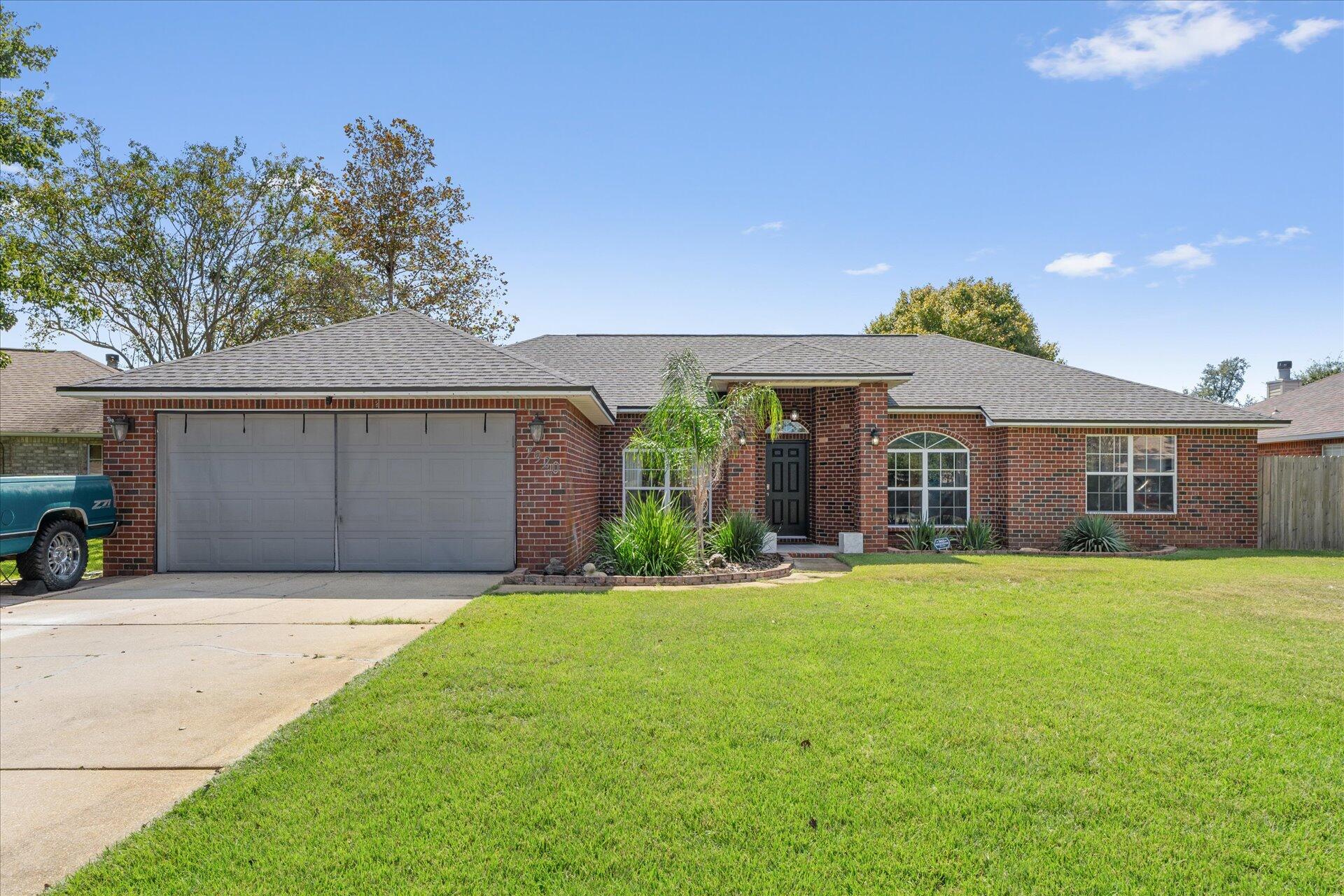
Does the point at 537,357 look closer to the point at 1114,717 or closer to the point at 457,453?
the point at 457,453

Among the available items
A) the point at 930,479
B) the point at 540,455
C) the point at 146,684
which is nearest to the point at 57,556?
the point at 146,684

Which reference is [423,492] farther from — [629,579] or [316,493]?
[629,579]

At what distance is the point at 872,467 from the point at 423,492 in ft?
27.8

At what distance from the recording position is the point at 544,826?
303cm

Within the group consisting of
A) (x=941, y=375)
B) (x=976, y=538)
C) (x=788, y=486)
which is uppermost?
(x=941, y=375)

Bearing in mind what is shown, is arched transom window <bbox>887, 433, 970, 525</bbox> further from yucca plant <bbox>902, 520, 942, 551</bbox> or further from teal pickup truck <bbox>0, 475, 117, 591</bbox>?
teal pickup truck <bbox>0, 475, 117, 591</bbox>

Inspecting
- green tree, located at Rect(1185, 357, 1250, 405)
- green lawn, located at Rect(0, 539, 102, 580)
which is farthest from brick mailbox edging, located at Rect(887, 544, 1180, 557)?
green tree, located at Rect(1185, 357, 1250, 405)

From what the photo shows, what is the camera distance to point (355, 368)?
1089cm

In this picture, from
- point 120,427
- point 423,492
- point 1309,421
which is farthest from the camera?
point 1309,421

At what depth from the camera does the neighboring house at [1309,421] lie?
17.5 metres

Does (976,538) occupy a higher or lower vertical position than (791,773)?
lower

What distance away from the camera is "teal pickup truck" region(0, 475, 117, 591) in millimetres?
8594

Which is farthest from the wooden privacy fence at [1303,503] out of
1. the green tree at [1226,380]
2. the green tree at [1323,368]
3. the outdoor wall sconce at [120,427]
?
the green tree at [1226,380]

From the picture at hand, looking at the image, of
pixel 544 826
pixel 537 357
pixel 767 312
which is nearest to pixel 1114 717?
pixel 544 826
